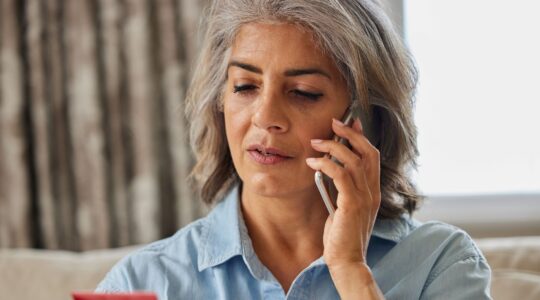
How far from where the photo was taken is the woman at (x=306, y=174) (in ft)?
5.54

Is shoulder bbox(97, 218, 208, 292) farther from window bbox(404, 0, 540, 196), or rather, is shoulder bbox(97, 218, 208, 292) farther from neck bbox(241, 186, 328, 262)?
window bbox(404, 0, 540, 196)

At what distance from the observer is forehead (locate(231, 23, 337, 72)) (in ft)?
5.56

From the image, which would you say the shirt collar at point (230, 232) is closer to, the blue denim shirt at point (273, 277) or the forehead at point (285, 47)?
the blue denim shirt at point (273, 277)

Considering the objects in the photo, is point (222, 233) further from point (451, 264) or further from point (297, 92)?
point (451, 264)

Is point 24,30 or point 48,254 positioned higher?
point 24,30

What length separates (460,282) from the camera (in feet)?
5.74

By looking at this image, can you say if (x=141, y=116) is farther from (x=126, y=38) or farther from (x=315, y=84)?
(x=315, y=84)

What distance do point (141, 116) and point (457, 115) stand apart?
106 cm

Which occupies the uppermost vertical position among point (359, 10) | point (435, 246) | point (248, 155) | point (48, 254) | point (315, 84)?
point (359, 10)

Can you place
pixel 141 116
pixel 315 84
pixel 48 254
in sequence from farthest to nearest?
1. pixel 141 116
2. pixel 48 254
3. pixel 315 84

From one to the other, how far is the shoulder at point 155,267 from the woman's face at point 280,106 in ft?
0.70

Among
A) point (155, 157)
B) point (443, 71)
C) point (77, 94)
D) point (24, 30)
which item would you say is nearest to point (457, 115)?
point (443, 71)

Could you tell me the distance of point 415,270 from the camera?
1788mm

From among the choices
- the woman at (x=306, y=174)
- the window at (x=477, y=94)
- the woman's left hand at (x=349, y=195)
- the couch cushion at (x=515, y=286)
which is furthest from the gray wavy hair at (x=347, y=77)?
the window at (x=477, y=94)
